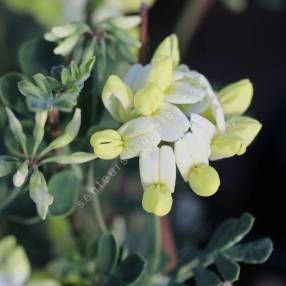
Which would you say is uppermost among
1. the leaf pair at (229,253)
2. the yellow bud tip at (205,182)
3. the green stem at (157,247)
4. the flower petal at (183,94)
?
the flower petal at (183,94)

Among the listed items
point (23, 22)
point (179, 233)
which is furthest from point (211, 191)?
point (23, 22)

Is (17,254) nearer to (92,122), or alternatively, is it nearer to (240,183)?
(92,122)

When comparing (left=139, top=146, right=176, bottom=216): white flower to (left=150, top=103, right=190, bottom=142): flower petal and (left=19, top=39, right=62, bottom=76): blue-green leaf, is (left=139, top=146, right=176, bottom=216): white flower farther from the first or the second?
(left=19, top=39, right=62, bottom=76): blue-green leaf

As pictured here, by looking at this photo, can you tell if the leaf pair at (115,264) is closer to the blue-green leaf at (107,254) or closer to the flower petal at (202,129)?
the blue-green leaf at (107,254)

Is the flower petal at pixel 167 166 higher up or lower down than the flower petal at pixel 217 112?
lower down

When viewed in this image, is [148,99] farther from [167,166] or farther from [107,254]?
[107,254]

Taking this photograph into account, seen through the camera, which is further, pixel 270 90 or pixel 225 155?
pixel 270 90

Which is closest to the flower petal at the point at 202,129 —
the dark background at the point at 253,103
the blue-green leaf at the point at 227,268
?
the blue-green leaf at the point at 227,268
